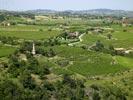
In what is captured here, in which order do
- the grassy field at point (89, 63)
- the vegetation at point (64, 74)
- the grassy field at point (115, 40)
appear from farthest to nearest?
the grassy field at point (115, 40), the grassy field at point (89, 63), the vegetation at point (64, 74)

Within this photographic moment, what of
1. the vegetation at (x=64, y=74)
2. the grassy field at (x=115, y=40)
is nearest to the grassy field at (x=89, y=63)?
the vegetation at (x=64, y=74)

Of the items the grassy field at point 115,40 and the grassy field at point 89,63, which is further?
the grassy field at point 115,40

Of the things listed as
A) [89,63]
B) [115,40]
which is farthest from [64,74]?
[115,40]

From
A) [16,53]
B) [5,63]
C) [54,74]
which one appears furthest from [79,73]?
[16,53]

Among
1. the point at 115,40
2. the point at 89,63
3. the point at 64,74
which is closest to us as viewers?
the point at 64,74

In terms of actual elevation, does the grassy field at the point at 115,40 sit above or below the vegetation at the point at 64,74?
below

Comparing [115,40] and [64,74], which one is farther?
[115,40]

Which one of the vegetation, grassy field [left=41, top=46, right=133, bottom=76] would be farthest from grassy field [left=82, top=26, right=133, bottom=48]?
grassy field [left=41, top=46, right=133, bottom=76]

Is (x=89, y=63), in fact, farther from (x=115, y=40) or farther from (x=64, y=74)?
(x=115, y=40)

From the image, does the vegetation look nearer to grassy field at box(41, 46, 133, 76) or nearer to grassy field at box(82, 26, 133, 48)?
grassy field at box(41, 46, 133, 76)

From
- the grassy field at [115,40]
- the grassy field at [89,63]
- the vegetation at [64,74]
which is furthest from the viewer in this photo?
the grassy field at [115,40]

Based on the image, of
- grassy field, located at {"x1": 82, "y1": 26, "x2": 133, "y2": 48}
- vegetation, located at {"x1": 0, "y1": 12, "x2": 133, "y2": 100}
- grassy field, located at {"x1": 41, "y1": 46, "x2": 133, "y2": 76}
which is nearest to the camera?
vegetation, located at {"x1": 0, "y1": 12, "x2": 133, "y2": 100}

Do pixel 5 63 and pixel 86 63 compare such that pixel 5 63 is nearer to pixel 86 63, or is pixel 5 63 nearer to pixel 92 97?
pixel 86 63

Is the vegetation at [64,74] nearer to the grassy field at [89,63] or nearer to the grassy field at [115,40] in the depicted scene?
the grassy field at [89,63]
